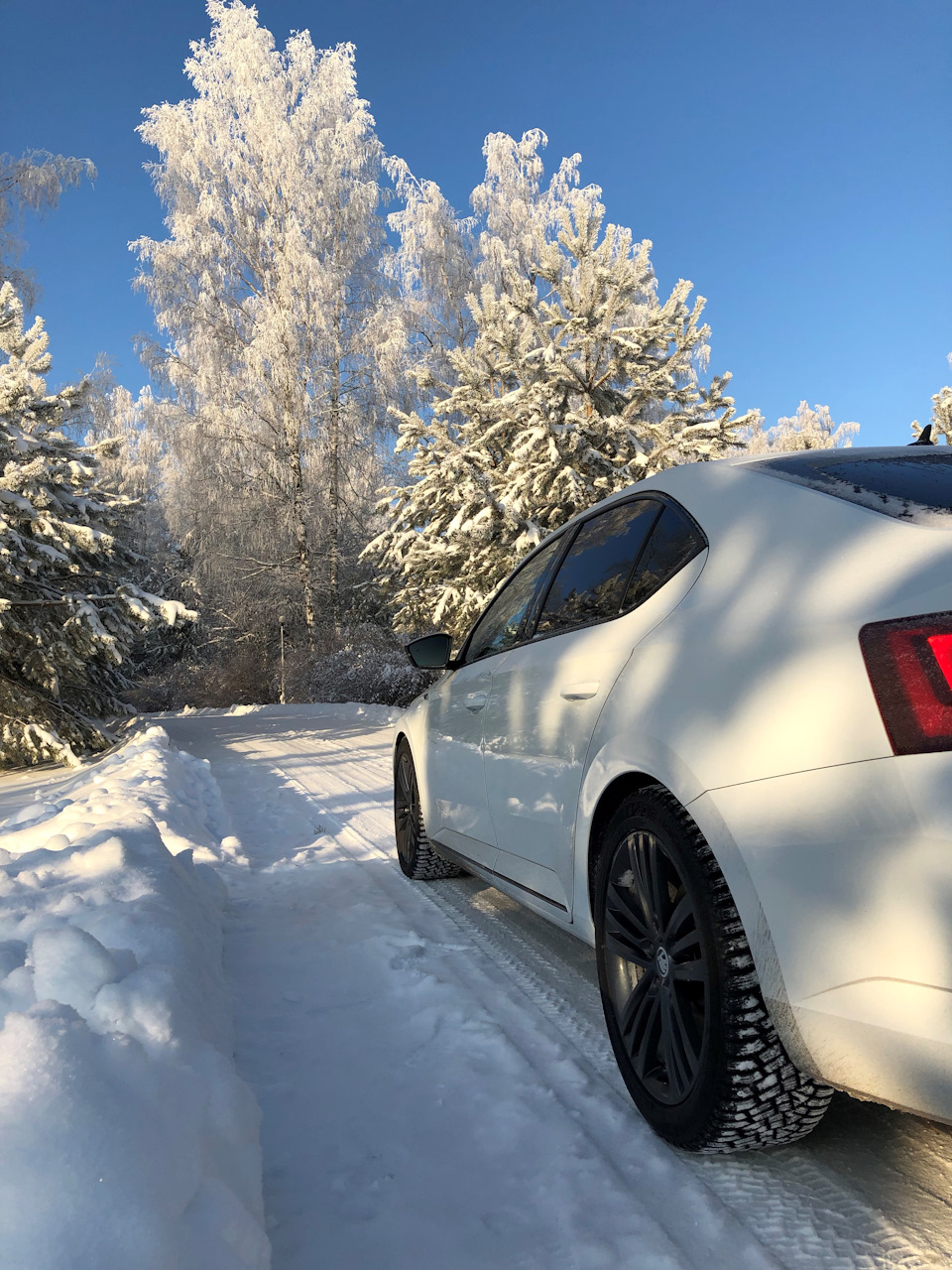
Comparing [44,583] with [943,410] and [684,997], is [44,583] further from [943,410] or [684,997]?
[943,410]

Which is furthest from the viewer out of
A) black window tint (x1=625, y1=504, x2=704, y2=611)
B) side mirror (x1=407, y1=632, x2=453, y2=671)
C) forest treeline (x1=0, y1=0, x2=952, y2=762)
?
forest treeline (x1=0, y1=0, x2=952, y2=762)

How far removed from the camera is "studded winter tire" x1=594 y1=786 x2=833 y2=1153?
1678mm

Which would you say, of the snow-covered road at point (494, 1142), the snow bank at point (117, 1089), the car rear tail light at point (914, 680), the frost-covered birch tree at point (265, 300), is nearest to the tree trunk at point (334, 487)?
the frost-covered birch tree at point (265, 300)

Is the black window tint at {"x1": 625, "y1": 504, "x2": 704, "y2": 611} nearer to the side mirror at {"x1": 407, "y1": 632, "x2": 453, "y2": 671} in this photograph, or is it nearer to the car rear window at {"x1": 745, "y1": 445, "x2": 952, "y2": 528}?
the car rear window at {"x1": 745, "y1": 445, "x2": 952, "y2": 528}

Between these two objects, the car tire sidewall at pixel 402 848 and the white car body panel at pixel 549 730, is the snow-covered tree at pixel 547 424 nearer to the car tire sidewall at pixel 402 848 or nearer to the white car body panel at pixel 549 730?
the car tire sidewall at pixel 402 848

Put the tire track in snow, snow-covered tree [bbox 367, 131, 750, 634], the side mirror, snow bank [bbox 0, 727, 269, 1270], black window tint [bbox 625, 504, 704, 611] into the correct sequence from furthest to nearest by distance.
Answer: snow-covered tree [bbox 367, 131, 750, 634] < the side mirror < black window tint [bbox 625, 504, 704, 611] < the tire track in snow < snow bank [bbox 0, 727, 269, 1270]

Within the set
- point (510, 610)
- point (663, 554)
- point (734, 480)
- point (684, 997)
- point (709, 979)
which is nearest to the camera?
point (709, 979)

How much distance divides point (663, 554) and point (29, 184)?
18.8 m

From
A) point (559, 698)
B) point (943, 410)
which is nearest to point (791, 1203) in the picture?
point (559, 698)

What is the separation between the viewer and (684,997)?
188 centimetres

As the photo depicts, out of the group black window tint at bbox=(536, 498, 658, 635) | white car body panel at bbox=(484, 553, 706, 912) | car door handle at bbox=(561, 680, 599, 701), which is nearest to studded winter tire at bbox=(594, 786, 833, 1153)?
white car body panel at bbox=(484, 553, 706, 912)

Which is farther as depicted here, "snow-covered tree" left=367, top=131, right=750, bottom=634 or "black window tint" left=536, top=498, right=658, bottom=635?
"snow-covered tree" left=367, top=131, right=750, bottom=634

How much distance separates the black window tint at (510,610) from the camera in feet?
10.7

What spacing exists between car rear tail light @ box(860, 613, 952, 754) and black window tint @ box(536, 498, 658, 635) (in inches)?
39.4
